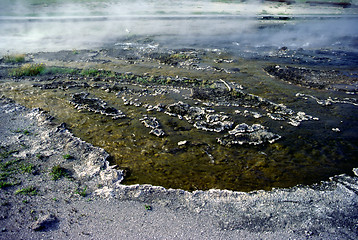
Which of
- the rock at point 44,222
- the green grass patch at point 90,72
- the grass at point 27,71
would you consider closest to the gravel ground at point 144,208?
the rock at point 44,222

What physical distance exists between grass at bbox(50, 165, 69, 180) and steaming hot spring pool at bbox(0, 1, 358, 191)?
1.01 meters

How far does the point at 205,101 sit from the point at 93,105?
360 cm

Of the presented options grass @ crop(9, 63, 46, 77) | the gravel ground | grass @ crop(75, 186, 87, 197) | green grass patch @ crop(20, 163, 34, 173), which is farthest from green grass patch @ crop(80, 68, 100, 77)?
grass @ crop(75, 186, 87, 197)

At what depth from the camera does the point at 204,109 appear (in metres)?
7.71

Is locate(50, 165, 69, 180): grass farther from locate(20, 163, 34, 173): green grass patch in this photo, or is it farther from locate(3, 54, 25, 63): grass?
locate(3, 54, 25, 63): grass

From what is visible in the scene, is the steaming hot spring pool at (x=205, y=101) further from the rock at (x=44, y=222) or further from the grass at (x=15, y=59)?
the rock at (x=44, y=222)

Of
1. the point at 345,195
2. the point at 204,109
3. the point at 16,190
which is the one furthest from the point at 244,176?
the point at 16,190

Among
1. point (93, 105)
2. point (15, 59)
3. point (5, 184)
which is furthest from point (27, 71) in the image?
point (5, 184)

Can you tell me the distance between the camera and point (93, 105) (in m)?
8.08

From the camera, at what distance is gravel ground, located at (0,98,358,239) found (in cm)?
374

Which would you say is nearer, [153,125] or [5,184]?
[5,184]

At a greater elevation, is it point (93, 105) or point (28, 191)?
point (93, 105)

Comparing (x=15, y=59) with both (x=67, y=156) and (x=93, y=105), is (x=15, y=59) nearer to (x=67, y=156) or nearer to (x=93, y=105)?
(x=93, y=105)

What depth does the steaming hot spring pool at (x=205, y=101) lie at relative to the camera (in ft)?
17.8
